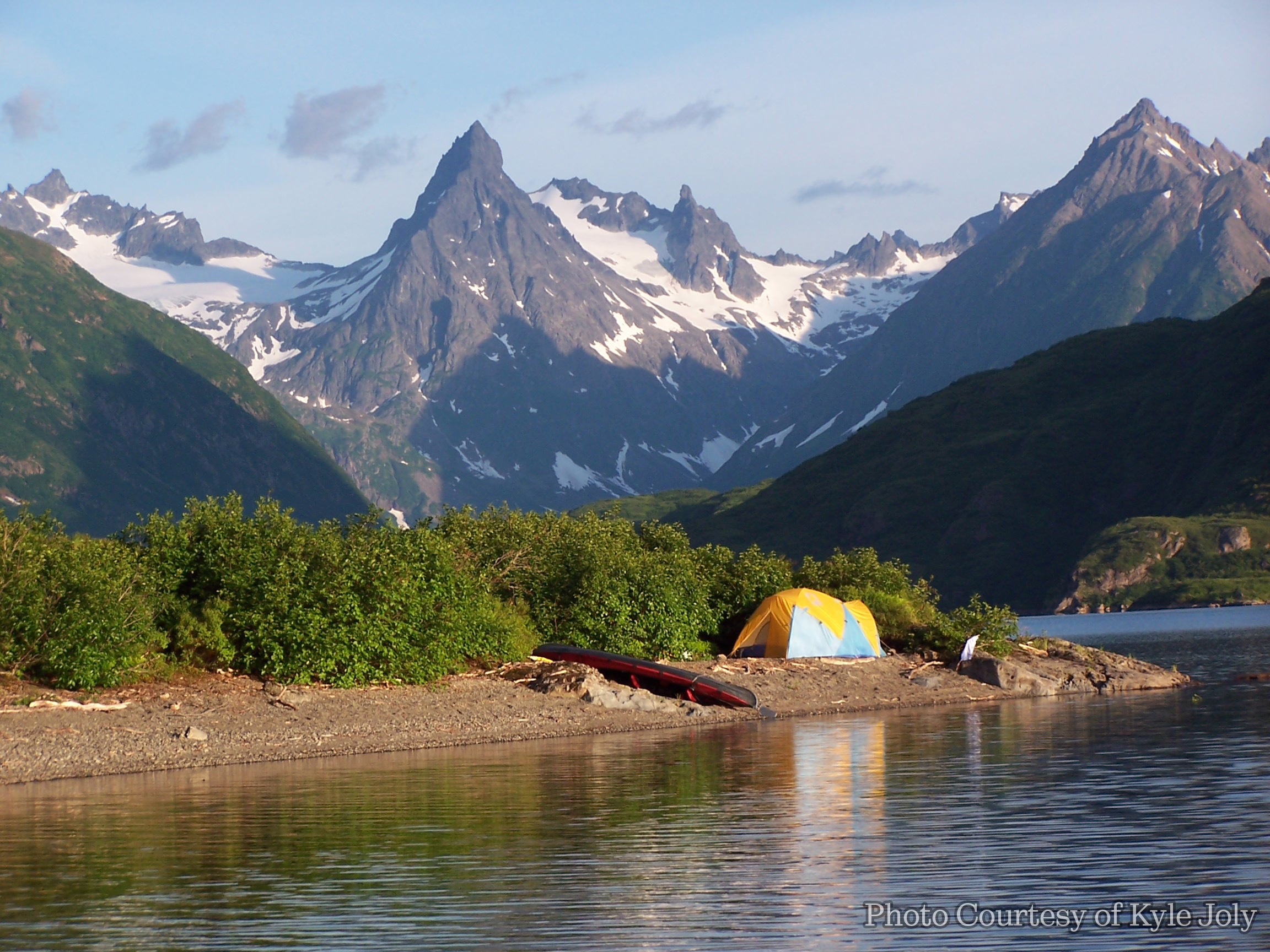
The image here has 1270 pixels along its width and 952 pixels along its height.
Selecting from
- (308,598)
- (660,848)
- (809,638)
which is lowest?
(660,848)

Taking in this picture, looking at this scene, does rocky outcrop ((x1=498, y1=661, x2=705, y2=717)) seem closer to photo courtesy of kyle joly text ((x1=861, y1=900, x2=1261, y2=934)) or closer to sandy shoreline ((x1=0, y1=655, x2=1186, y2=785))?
sandy shoreline ((x1=0, y1=655, x2=1186, y2=785))

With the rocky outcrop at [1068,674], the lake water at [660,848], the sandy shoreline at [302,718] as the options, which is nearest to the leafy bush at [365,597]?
the sandy shoreline at [302,718]

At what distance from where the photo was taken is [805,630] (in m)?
64.2

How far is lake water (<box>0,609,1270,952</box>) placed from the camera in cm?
1822

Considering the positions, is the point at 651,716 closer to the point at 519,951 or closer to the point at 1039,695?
the point at 1039,695

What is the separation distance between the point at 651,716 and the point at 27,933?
113 feet

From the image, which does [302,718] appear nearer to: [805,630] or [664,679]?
[664,679]

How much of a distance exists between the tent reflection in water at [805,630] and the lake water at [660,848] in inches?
851

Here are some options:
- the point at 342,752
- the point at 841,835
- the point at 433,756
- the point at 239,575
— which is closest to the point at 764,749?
the point at 433,756

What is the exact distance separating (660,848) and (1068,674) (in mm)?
45637

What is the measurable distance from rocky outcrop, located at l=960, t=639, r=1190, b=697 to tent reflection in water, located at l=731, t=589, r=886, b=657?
5.65 m

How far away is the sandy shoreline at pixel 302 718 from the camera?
39.3 m

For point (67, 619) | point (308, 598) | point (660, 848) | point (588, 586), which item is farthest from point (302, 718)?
point (660, 848)

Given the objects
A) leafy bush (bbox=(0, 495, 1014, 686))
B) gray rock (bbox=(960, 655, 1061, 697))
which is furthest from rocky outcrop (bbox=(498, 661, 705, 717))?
gray rock (bbox=(960, 655, 1061, 697))
